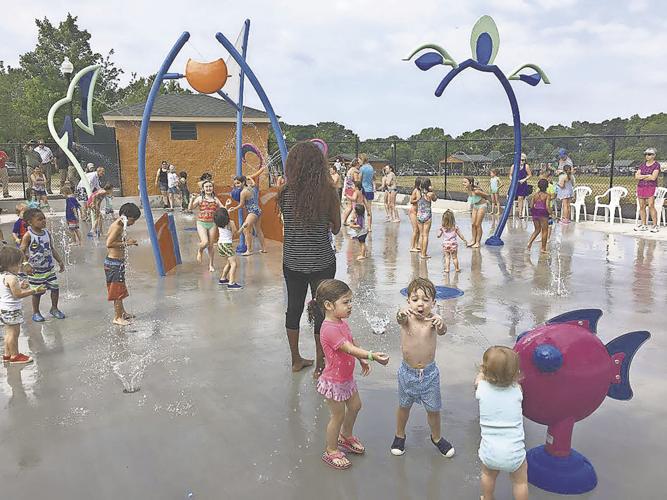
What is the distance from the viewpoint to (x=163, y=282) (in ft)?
27.9

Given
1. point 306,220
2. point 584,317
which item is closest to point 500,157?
point 306,220

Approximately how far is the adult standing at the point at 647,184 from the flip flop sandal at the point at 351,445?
1104cm

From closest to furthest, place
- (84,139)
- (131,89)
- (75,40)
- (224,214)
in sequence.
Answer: (224,214) < (84,139) < (75,40) < (131,89)

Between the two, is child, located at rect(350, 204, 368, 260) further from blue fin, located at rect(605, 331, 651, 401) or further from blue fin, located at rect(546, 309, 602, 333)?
blue fin, located at rect(605, 331, 651, 401)

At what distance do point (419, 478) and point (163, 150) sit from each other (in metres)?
23.1

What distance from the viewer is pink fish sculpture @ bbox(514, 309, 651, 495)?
3.01 metres

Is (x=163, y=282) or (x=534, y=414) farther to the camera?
(x=163, y=282)

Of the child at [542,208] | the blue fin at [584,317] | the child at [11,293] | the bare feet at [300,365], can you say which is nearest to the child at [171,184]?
the child at [542,208]

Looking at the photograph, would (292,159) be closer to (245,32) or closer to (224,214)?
(224,214)

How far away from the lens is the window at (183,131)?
24.5 meters

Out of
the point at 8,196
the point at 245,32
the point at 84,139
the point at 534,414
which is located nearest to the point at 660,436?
the point at 534,414

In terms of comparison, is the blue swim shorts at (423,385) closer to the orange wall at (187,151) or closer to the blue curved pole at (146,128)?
the blue curved pole at (146,128)

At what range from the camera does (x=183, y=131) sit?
80.6 ft

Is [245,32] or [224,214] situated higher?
[245,32]
